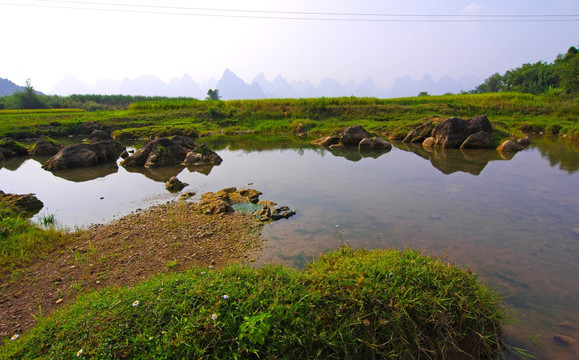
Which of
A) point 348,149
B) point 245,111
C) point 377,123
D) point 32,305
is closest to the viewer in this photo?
point 32,305

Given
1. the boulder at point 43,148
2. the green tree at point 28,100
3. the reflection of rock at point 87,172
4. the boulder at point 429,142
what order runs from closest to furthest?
the reflection of rock at point 87,172 → the boulder at point 429,142 → the boulder at point 43,148 → the green tree at point 28,100

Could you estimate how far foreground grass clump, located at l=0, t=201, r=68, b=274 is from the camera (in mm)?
5898

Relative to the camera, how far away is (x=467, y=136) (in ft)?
62.8

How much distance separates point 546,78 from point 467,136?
160 feet

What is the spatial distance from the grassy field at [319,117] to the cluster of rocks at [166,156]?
10.9m

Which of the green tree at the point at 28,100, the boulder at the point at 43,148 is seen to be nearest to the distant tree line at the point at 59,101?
the green tree at the point at 28,100

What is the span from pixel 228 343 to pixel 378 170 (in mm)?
12141

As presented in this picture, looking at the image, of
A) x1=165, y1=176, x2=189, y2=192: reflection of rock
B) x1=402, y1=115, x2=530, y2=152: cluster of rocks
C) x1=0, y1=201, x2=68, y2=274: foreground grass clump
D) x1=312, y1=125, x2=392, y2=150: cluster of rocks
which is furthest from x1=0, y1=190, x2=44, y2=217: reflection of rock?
x1=402, y1=115, x2=530, y2=152: cluster of rocks

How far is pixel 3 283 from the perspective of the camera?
5.26 m

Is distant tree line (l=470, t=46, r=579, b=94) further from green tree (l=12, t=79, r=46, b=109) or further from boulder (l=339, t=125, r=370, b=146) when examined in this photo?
green tree (l=12, t=79, r=46, b=109)

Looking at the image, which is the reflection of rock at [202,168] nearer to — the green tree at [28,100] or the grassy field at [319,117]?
the grassy field at [319,117]

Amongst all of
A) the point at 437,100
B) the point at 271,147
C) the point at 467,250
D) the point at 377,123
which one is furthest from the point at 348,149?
the point at 437,100

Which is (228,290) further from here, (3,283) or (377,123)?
(377,123)

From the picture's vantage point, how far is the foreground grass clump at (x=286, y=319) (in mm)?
3047
